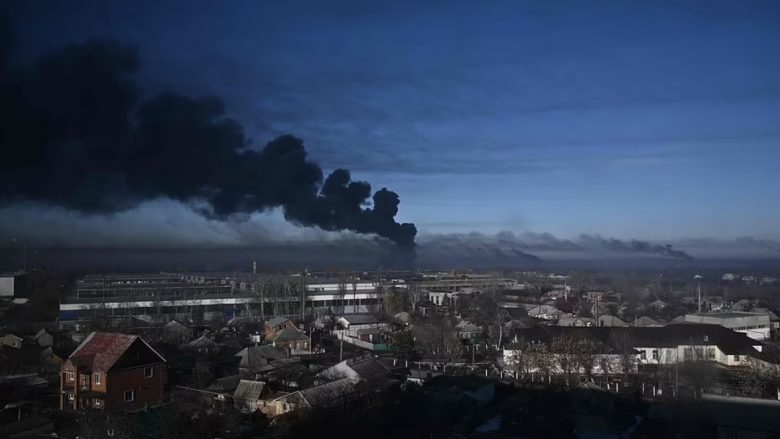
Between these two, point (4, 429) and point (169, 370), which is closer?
point (4, 429)

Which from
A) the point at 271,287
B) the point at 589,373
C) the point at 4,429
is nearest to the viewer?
the point at 4,429

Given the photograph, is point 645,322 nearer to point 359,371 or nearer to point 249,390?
point 359,371

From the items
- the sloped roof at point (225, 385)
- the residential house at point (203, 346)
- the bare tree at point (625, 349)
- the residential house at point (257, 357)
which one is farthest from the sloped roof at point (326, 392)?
the residential house at point (203, 346)

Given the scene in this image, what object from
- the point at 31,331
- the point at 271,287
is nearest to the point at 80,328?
the point at 31,331

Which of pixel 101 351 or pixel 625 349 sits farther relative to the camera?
pixel 625 349

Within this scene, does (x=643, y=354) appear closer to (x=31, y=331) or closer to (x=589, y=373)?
(x=589, y=373)

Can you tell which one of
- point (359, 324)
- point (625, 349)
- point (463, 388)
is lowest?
point (359, 324)

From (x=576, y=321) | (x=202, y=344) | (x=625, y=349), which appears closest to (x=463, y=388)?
(x=625, y=349)
